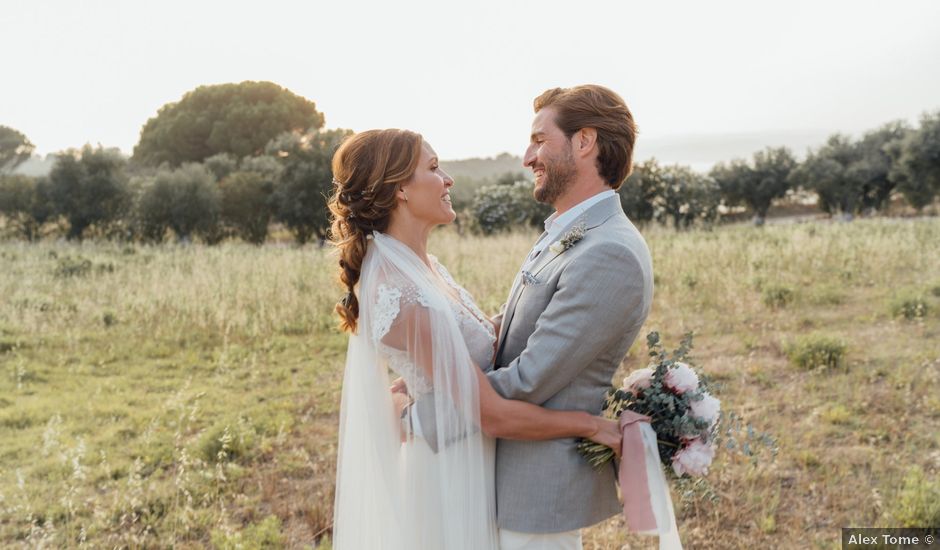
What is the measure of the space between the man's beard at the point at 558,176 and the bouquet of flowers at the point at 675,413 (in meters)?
0.67

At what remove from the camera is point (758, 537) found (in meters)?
4.54

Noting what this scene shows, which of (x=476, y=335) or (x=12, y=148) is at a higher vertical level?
(x=12, y=148)

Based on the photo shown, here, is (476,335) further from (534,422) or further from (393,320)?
(534,422)

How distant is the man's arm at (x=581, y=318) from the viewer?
93.8 inches

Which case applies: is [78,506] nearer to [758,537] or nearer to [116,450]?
[116,450]

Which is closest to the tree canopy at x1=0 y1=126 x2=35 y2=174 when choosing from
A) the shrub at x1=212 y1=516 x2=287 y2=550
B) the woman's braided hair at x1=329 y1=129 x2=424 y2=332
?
the shrub at x1=212 y1=516 x2=287 y2=550

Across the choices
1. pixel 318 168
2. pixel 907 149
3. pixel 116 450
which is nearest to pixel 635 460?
Answer: pixel 116 450

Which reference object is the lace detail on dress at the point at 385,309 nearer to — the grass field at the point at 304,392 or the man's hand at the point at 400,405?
the man's hand at the point at 400,405

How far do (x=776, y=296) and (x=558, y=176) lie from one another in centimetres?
834

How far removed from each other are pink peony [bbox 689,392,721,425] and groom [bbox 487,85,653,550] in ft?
1.07

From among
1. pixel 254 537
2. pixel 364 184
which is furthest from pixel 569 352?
pixel 254 537

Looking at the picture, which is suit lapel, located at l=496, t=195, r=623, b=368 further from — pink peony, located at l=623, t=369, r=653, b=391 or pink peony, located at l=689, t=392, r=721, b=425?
pink peony, located at l=689, t=392, r=721, b=425

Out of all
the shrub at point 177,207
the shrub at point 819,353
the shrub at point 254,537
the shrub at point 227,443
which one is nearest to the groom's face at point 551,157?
the shrub at point 254,537

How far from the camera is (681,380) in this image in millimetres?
2641
